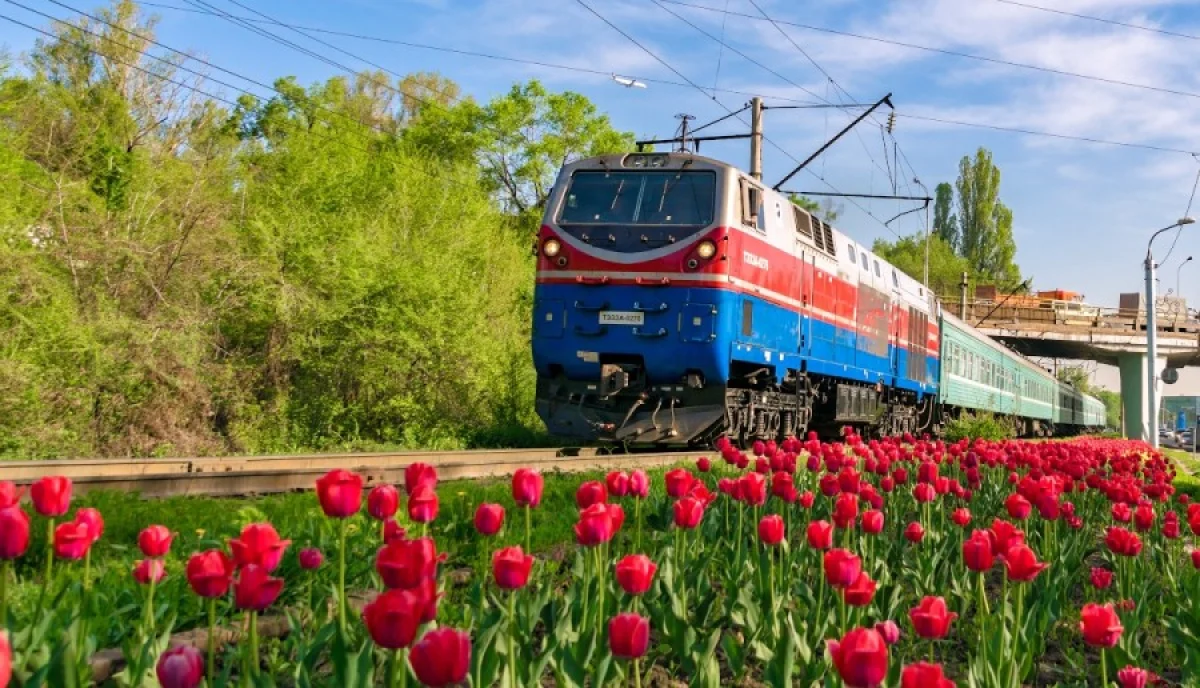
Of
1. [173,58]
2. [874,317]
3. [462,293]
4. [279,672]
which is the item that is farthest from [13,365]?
[173,58]

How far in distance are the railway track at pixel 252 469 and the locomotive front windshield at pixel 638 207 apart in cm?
268

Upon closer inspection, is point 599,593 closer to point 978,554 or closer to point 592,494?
point 592,494

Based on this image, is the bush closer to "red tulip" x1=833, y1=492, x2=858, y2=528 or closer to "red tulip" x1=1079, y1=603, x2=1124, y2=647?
"red tulip" x1=833, y1=492, x2=858, y2=528

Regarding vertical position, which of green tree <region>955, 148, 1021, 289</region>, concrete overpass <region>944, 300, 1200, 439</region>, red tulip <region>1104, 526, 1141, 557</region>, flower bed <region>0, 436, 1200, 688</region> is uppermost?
green tree <region>955, 148, 1021, 289</region>

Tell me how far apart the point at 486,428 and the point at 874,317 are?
7.25m

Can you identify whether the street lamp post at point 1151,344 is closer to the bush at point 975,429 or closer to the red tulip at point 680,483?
the bush at point 975,429

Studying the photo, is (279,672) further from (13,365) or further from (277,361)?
(277,361)

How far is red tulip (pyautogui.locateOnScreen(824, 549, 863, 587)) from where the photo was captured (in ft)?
10.1

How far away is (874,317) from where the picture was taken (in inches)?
776

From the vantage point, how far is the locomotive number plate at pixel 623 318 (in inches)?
522

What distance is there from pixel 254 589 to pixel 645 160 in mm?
11952

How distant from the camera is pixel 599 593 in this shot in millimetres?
3467

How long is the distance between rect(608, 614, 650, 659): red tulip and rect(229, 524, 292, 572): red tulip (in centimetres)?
81

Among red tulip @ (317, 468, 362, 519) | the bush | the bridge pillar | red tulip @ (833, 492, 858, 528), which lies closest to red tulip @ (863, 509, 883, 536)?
red tulip @ (833, 492, 858, 528)
